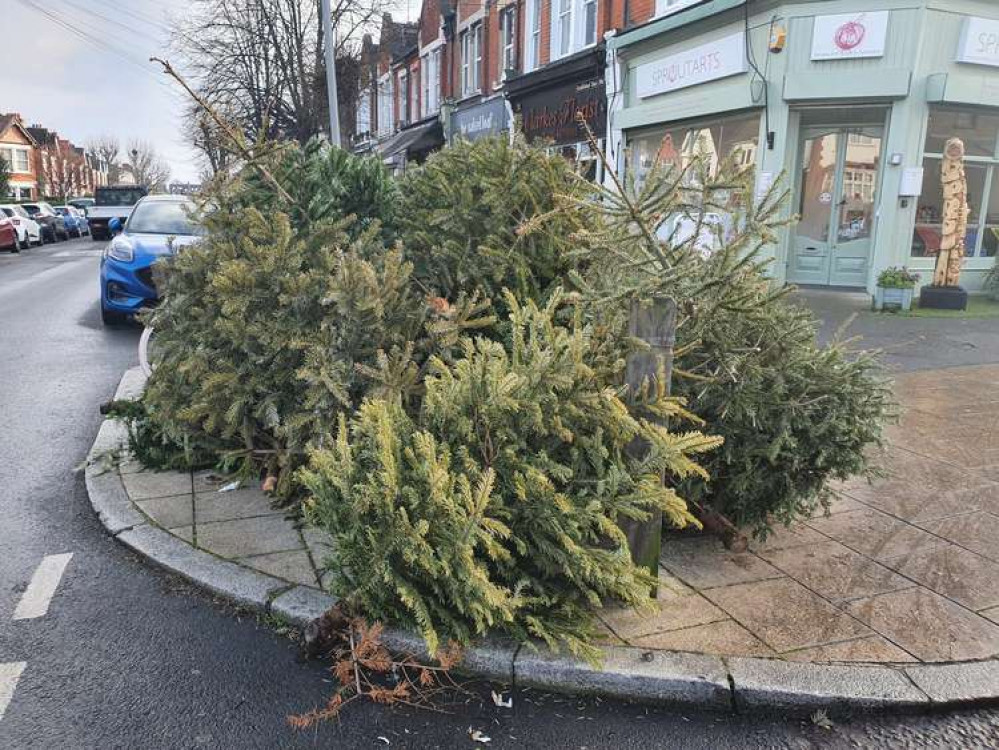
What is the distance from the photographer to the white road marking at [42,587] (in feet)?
11.4

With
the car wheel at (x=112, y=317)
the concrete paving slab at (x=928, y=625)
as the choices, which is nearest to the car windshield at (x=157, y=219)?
the car wheel at (x=112, y=317)

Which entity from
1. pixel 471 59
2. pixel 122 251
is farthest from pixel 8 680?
pixel 471 59

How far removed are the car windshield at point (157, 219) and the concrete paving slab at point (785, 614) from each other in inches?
398

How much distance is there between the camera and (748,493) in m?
3.79

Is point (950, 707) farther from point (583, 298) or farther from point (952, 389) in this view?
point (952, 389)

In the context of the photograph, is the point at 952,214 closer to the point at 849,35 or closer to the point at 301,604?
the point at 849,35

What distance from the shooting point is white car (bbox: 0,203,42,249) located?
28328 millimetres

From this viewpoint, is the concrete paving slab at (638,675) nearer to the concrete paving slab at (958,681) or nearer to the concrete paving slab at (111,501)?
the concrete paving slab at (958,681)

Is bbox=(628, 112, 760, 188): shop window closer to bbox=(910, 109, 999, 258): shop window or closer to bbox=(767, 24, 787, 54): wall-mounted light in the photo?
bbox=(767, 24, 787, 54): wall-mounted light

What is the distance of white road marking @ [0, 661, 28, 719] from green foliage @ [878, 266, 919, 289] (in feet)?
40.9

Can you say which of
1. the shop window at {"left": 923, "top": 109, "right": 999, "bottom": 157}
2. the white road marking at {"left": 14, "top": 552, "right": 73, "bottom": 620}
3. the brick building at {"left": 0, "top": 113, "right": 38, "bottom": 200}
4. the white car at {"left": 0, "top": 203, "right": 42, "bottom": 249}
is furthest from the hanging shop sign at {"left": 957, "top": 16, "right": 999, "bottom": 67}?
the brick building at {"left": 0, "top": 113, "right": 38, "bottom": 200}

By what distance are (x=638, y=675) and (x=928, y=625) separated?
1.34 metres

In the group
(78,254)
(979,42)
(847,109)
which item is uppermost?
(979,42)

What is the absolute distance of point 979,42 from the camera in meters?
12.5
